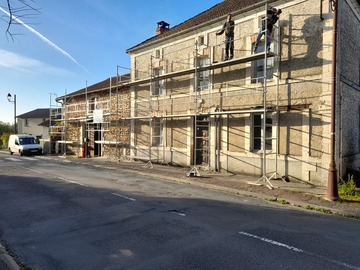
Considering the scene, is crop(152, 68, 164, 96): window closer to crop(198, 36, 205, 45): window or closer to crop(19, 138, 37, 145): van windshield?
crop(198, 36, 205, 45): window

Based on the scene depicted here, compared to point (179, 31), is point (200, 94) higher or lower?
lower

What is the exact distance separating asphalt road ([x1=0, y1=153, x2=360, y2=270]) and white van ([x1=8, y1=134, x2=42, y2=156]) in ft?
63.7

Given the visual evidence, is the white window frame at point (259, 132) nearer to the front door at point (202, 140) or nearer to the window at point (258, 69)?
the window at point (258, 69)

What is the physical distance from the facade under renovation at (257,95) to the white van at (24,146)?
1257 centimetres

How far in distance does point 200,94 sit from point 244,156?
13.9ft

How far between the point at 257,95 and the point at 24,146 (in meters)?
23.0

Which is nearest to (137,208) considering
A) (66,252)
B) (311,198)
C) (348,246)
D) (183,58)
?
(66,252)

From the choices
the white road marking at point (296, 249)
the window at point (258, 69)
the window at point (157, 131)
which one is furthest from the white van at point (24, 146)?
the white road marking at point (296, 249)

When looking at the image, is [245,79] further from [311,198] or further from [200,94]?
[311,198]

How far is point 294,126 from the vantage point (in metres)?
11.7

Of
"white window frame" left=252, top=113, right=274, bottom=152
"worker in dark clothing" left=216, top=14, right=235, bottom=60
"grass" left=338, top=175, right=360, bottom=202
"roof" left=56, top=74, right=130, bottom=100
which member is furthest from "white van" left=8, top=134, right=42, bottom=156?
"grass" left=338, top=175, right=360, bottom=202

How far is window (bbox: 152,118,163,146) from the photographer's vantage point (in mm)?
17891

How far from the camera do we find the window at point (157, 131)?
17.9 metres

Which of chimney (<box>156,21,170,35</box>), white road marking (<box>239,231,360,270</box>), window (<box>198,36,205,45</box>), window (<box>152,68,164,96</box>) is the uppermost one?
chimney (<box>156,21,170,35</box>)
